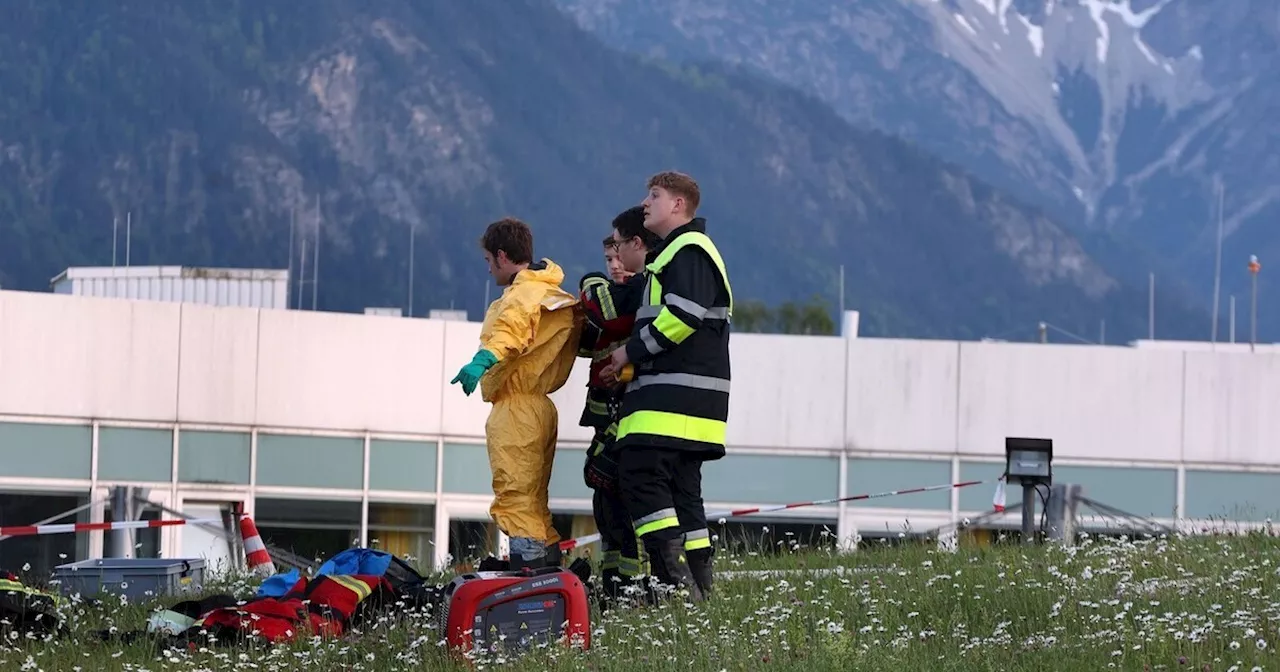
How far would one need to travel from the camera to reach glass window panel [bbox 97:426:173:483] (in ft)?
94.5

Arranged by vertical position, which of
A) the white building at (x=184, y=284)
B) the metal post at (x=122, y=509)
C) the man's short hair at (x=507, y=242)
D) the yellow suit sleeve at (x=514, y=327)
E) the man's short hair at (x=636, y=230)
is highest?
the white building at (x=184, y=284)

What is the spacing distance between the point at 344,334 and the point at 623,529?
72.0ft

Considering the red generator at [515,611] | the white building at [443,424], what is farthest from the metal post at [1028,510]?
the white building at [443,424]

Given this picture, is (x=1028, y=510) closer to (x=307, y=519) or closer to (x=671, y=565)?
(x=671, y=565)

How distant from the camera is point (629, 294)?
30.2ft

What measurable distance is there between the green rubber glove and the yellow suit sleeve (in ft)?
0.50

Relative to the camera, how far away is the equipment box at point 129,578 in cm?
1091

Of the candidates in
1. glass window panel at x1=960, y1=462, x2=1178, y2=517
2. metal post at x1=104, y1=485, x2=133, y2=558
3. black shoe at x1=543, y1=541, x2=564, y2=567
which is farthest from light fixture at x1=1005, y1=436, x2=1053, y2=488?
glass window panel at x1=960, y1=462, x2=1178, y2=517

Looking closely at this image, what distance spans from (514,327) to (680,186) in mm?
926

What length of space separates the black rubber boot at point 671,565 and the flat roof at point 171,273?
3116 centimetres

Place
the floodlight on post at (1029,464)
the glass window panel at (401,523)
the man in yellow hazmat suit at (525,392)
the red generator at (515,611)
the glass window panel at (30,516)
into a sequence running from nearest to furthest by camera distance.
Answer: the red generator at (515,611) → the man in yellow hazmat suit at (525,392) → the floodlight on post at (1029,464) → the glass window panel at (30,516) → the glass window panel at (401,523)

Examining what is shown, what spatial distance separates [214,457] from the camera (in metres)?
29.7

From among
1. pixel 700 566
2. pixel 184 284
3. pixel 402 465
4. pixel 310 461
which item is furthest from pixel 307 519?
Result: pixel 700 566

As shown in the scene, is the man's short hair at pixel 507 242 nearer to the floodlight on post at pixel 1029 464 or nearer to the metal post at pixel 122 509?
the floodlight on post at pixel 1029 464
